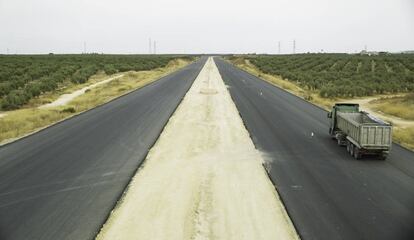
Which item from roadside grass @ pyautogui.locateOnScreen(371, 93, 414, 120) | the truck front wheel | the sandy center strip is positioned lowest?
the sandy center strip

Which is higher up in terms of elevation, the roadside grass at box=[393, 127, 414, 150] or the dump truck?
the dump truck

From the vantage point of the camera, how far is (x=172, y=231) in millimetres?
10367

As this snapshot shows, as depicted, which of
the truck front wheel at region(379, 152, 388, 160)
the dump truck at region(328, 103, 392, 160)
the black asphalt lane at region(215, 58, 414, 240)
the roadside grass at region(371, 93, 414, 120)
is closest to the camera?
the black asphalt lane at region(215, 58, 414, 240)

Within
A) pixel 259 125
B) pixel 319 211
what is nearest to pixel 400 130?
pixel 259 125

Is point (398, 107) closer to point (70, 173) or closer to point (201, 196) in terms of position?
point (201, 196)

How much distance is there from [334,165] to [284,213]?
18.4ft

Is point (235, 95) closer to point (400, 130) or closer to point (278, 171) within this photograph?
point (400, 130)

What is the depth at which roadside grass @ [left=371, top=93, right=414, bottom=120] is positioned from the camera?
28.6m

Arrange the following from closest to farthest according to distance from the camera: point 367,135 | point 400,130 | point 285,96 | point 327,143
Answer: point 367,135 → point 327,143 → point 400,130 → point 285,96

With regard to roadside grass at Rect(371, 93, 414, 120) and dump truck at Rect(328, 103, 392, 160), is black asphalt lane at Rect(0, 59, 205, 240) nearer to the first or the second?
dump truck at Rect(328, 103, 392, 160)

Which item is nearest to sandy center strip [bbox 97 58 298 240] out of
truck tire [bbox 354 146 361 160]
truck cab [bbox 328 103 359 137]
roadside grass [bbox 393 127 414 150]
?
truck tire [bbox 354 146 361 160]

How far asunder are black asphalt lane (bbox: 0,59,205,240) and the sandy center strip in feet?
2.07

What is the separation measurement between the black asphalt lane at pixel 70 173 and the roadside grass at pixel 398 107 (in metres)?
16.2

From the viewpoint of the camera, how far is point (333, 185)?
45.2 feet
